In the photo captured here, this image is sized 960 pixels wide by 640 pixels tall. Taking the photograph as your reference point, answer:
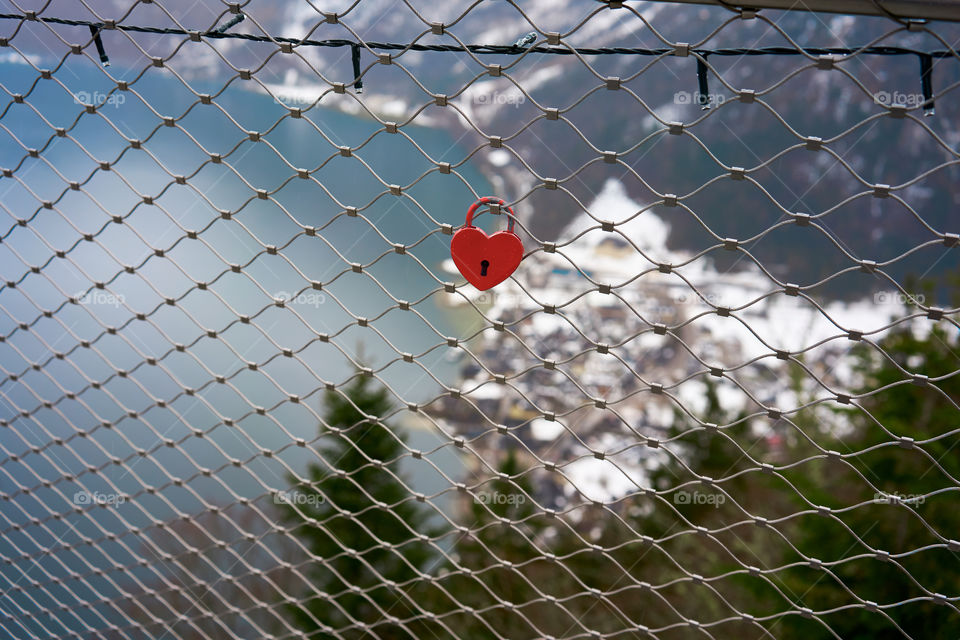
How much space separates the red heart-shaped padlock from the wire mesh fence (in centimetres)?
6

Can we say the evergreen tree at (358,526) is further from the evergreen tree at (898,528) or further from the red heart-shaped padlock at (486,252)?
the red heart-shaped padlock at (486,252)

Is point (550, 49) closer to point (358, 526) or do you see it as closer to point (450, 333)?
point (450, 333)

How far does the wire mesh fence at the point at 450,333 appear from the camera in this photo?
1158mm

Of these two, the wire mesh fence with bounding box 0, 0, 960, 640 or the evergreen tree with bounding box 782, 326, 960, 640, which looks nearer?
the wire mesh fence with bounding box 0, 0, 960, 640

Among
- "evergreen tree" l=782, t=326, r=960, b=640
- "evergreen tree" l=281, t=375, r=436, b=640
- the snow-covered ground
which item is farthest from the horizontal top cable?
"evergreen tree" l=281, t=375, r=436, b=640

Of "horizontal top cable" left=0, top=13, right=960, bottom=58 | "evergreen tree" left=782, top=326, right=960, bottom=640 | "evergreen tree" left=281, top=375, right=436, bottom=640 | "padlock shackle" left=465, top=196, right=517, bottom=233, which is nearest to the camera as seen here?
"horizontal top cable" left=0, top=13, right=960, bottom=58

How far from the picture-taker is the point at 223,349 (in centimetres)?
408

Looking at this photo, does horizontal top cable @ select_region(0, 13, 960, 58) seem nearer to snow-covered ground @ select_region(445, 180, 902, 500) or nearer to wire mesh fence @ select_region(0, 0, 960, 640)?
wire mesh fence @ select_region(0, 0, 960, 640)

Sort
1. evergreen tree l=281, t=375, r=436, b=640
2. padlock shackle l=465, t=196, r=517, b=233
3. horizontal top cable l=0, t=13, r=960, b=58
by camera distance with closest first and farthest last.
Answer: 1. horizontal top cable l=0, t=13, r=960, b=58
2. padlock shackle l=465, t=196, r=517, b=233
3. evergreen tree l=281, t=375, r=436, b=640

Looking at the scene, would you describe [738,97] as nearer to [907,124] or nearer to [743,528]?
[743,528]

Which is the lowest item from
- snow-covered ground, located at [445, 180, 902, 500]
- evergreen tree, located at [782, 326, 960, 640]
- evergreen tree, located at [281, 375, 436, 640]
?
evergreen tree, located at [281, 375, 436, 640]

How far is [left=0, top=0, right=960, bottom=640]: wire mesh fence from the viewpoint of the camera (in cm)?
116

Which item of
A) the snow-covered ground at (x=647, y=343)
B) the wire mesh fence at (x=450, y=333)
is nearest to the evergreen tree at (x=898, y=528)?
the wire mesh fence at (x=450, y=333)

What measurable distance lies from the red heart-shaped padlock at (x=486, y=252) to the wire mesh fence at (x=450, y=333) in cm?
6
